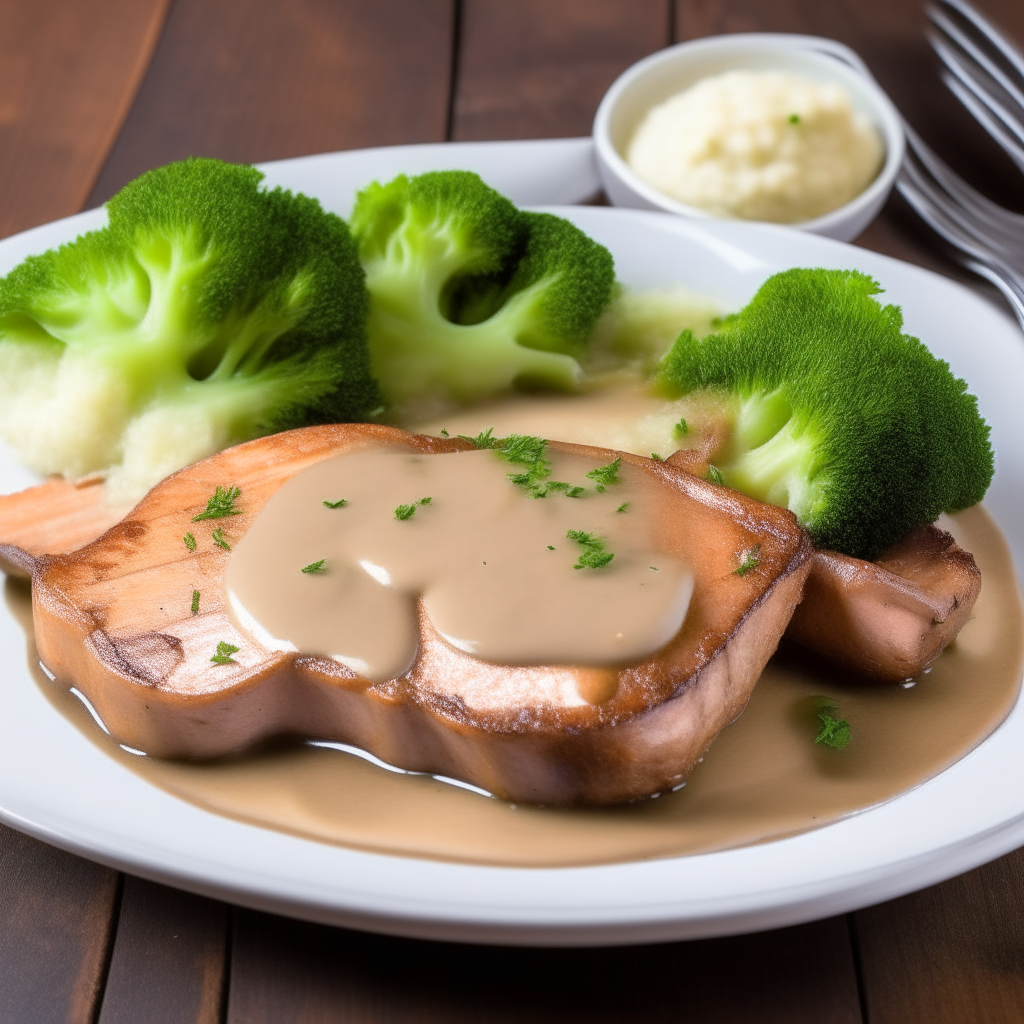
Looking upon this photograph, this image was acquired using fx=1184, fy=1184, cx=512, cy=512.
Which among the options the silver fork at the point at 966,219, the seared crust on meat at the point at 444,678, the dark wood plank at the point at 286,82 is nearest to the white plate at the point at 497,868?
the seared crust on meat at the point at 444,678

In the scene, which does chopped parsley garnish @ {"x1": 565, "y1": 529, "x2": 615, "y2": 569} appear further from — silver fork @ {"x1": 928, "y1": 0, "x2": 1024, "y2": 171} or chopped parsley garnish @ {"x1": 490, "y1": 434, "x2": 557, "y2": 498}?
silver fork @ {"x1": 928, "y1": 0, "x2": 1024, "y2": 171}

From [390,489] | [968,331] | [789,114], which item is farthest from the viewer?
[789,114]

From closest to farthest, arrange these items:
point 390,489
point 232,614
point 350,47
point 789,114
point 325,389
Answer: point 232,614 < point 390,489 < point 325,389 < point 789,114 < point 350,47

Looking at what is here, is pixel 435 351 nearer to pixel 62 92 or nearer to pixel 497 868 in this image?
pixel 497 868

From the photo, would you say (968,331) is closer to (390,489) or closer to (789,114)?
(789,114)

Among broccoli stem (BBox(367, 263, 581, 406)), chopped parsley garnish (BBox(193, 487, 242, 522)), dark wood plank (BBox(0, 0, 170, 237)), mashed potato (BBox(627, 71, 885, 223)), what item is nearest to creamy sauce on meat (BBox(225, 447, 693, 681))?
chopped parsley garnish (BBox(193, 487, 242, 522))

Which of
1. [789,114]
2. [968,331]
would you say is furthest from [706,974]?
[789,114]
